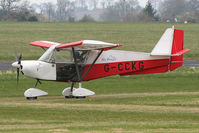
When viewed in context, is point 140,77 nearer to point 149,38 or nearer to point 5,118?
point 5,118

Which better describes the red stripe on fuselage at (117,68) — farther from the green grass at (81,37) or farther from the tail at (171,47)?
A: the green grass at (81,37)

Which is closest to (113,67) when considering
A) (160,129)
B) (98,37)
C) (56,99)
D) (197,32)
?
(56,99)

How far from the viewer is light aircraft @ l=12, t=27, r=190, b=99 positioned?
17.9 m

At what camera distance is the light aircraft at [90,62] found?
1792cm

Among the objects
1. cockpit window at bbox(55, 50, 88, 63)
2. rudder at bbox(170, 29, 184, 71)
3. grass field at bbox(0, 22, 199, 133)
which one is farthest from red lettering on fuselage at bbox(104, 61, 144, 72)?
rudder at bbox(170, 29, 184, 71)

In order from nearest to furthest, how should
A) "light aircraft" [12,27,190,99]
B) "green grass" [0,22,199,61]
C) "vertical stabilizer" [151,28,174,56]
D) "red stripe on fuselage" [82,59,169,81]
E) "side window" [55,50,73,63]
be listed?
"light aircraft" [12,27,190,99]
"side window" [55,50,73,63]
"red stripe on fuselage" [82,59,169,81]
"vertical stabilizer" [151,28,174,56]
"green grass" [0,22,199,61]

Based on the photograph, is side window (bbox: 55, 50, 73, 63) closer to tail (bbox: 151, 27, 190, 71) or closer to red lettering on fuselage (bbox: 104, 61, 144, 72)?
red lettering on fuselage (bbox: 104, 61, 144, 72)

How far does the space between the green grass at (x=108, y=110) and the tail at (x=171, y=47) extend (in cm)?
137

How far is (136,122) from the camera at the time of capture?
43.0ft

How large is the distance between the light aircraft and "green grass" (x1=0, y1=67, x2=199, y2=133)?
0.86 metres

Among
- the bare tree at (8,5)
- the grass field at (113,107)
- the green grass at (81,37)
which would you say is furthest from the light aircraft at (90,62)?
the bare tree at (8,5)

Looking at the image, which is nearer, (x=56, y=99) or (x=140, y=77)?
(x=56, y=99)

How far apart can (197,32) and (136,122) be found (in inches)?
2164

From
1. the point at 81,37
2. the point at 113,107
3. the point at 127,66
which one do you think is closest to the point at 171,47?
the point at 127,66
